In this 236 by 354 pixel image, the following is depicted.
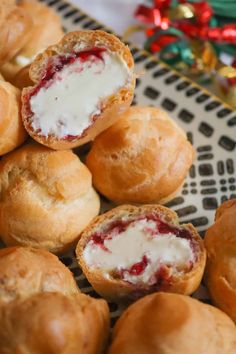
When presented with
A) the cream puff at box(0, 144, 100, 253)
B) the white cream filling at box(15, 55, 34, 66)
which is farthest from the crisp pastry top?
the white cream filling at box(15, 55, 34, 66)

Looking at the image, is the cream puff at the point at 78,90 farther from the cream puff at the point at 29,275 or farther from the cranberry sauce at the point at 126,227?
the cream puff at the point at 29,275

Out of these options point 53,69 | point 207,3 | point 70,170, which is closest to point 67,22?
point 207,3

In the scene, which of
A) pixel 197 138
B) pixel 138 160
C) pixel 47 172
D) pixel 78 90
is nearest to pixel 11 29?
pixel 78 90

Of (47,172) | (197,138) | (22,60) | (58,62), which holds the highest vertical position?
(58,62)

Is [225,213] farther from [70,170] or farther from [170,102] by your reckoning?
[170,102]

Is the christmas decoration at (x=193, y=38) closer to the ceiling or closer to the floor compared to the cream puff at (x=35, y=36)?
closer to the floor

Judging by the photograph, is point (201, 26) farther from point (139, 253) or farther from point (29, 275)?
point (29, 275)

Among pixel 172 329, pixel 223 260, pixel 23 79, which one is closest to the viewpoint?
pixel 172 329

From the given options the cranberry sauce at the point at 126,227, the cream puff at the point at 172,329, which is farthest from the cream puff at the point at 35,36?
the cream puff at the point at 172,329
